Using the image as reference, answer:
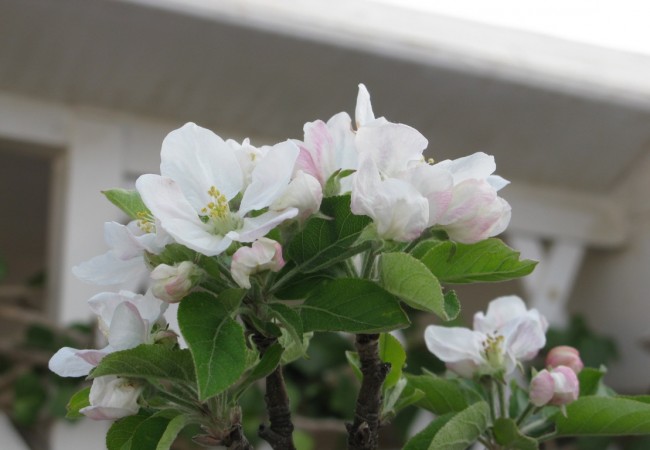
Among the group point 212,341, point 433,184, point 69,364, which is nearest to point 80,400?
point 69,364

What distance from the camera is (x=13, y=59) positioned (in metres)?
1.87

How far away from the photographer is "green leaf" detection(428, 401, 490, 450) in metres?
0.58

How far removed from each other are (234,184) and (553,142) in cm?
181

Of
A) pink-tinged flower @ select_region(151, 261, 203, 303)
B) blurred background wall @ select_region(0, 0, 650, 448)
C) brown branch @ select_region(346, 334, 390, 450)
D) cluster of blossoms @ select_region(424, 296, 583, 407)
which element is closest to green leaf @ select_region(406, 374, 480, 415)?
cluster of blossoms @ select_region(424, 296, 583, 407)

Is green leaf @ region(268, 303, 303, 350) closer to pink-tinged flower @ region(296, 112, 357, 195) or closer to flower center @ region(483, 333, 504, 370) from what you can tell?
pink-tinged flower @ region(296, 112, 357, 195)

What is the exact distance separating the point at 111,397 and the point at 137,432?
0.09ft

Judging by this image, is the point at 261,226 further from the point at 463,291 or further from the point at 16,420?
the point at 463,291

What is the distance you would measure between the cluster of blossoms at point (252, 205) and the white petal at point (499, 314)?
17cm

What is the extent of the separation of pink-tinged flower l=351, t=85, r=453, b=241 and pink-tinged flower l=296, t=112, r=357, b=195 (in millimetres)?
13

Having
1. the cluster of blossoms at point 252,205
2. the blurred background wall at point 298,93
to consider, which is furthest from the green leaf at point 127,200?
the blurred background wall at point 298,93

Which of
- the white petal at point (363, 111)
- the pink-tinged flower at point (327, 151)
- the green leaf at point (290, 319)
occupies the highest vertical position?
the white petal at point (363, 111)

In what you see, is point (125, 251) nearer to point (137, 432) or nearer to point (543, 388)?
point (137, 432)

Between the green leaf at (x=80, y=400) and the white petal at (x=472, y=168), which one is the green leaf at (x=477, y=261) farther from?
the green leaf at (x=80, y=400)

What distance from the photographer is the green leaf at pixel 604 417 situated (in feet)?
2.07
